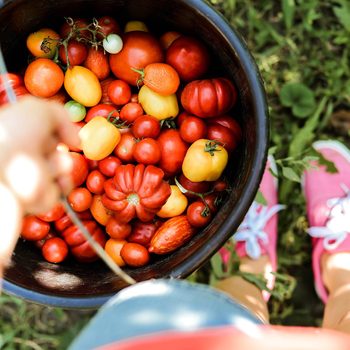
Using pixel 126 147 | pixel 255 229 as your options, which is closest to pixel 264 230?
pixel 255 229

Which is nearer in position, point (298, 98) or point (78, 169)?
point (78, 169)

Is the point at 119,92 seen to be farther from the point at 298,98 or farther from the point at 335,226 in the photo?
the point at 335,226

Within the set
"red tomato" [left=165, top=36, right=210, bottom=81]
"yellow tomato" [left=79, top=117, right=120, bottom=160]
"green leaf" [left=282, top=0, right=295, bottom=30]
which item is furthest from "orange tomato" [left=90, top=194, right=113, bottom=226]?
"green leaf" [left=282, top=0, right=295, bottom=30]

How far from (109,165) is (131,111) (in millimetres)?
127

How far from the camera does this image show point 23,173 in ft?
2.33

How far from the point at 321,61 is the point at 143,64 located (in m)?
0.67

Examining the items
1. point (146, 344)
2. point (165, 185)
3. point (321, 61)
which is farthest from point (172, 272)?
point (321, 61)

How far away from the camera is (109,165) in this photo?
4.03 ft

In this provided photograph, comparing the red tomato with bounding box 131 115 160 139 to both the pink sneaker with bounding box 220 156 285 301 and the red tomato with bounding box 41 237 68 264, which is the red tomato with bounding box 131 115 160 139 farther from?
the pink sneaker with bounding box 220 156 285 301

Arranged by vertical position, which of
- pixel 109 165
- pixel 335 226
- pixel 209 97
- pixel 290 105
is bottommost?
pixel 335 226

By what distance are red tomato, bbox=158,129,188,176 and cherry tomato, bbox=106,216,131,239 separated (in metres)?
0.15

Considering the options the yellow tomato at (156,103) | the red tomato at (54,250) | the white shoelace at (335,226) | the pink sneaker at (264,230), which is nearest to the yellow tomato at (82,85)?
the yellow tomato at (156,103)

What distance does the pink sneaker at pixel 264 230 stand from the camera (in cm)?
162

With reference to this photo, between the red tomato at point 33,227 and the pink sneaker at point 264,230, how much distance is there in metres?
0.58
